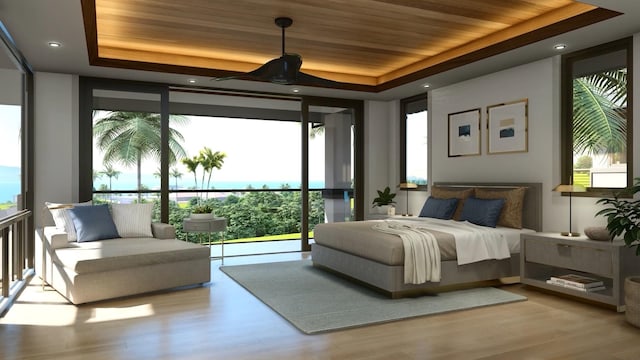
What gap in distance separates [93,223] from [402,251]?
323 cm

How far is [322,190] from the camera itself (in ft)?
24.9

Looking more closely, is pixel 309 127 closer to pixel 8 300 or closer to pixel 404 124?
pixel 404 124

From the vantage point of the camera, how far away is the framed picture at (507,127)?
5.36m

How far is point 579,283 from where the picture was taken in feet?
13.7

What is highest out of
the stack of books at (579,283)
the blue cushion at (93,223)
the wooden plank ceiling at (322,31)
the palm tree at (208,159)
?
the wooden plank ceiling at (322,31)

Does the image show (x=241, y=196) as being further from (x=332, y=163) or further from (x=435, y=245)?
(x=435, y=245)

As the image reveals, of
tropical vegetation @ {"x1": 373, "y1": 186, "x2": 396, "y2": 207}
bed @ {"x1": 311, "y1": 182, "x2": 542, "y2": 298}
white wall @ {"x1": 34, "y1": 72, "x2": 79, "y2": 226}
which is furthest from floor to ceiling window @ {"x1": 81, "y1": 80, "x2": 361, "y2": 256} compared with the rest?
bed @ {"x1": 311, "y1": 182, "x2": 542, "y2": 298}

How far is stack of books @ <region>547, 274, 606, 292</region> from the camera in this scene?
4129 millimetres

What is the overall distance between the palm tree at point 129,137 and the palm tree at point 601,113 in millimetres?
4971

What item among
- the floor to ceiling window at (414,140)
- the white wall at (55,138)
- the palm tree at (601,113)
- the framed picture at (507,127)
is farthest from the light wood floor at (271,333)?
the floor to ceiling window at (414,140)

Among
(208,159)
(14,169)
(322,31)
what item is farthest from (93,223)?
(208,159)

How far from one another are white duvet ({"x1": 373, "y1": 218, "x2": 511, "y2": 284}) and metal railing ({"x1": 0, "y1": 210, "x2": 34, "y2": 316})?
343 centimetres

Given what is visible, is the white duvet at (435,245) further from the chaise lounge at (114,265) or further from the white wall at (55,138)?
the white wall at (55,138)

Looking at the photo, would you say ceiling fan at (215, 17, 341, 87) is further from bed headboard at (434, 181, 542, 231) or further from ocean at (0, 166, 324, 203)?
bed headboard at (434, 181, 542, 231)
